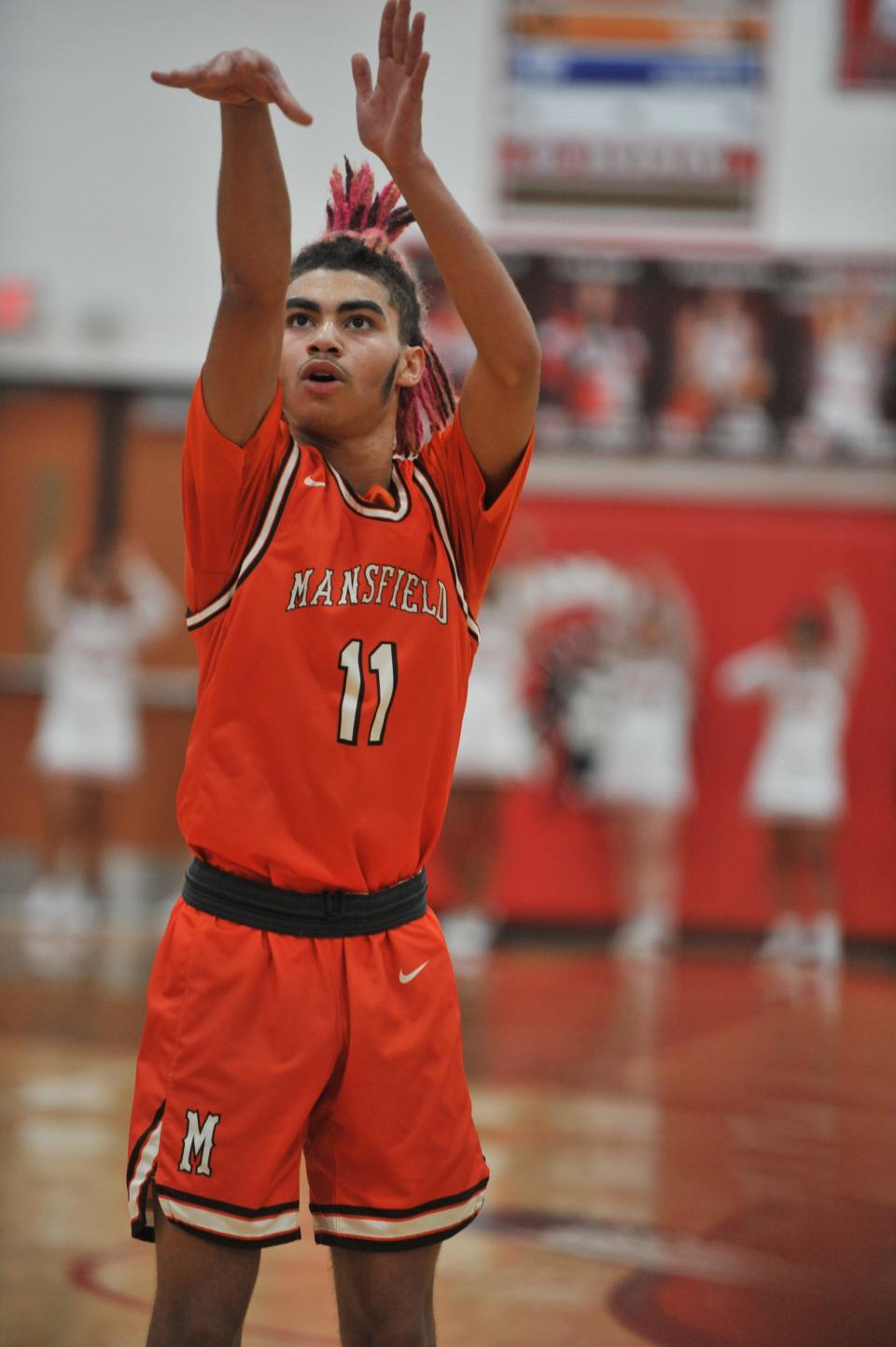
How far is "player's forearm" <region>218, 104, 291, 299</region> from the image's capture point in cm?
193

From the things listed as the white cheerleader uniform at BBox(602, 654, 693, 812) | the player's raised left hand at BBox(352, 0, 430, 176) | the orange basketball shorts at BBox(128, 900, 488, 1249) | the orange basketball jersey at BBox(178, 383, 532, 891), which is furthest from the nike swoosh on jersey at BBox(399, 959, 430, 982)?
the white cheerleader uniform at BBox(602, 654, 693, 812)

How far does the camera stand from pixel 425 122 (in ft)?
32.0

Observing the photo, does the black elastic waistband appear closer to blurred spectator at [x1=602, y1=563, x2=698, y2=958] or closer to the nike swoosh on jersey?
the nike swoosh on jersey

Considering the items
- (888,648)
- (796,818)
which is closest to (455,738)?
(796,818)

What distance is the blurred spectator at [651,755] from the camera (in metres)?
8.78

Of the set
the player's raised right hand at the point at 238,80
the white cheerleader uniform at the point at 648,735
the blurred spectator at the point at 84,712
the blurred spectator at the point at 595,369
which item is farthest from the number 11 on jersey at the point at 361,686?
the blurred spectator at the point at 595,369

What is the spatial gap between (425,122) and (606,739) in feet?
12.7

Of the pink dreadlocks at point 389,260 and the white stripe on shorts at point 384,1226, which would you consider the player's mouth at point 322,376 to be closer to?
the pink dreadlocks at point 389,260

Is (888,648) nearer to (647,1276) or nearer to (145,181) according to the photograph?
(145,181)

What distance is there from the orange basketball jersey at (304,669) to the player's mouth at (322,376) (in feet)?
0.28

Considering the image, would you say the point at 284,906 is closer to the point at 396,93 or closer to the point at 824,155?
the point at 396,93

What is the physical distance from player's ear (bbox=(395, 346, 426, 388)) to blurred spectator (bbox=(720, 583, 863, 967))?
263 inches

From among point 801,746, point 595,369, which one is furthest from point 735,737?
point 595,369

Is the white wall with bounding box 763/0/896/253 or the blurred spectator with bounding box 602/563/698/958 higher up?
the white wall with bounding box 763/0/896/253
